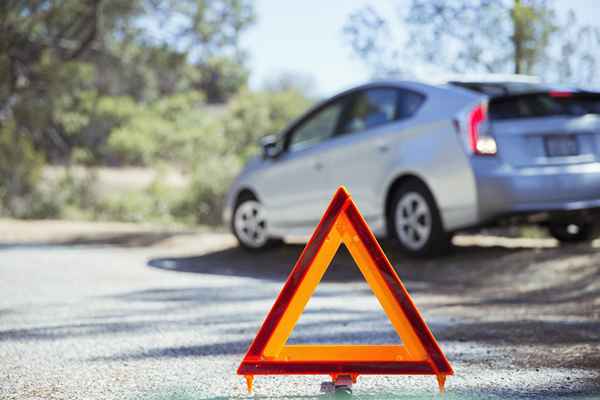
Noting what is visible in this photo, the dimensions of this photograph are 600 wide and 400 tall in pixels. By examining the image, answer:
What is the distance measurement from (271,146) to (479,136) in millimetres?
2981

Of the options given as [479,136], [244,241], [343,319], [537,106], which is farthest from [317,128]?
[343,319]

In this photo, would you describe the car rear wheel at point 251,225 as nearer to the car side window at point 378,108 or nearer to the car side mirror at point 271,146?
the car side mirror at point 271,146

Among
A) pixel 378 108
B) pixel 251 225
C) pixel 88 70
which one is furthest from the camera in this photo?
pixel 88 70

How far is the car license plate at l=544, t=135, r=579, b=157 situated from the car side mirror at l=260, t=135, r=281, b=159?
3.31 m

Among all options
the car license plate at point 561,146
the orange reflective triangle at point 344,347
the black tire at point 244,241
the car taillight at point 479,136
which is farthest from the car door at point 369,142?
the orange reflective triangle at point 344,347

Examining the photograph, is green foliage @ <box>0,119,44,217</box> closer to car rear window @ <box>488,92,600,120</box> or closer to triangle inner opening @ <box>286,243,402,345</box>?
triangle inner opening @ <box>286,243,402,345</box>

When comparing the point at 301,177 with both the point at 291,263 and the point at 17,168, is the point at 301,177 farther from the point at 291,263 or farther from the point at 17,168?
the point at 17,168

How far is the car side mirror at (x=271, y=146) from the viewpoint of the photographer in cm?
946

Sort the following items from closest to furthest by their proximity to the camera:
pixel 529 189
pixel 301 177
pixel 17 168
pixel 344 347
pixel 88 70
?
pixel 344 347 < pixel 529 189 < pixel 301 177 < pixel 17 168 < pixel 88 70

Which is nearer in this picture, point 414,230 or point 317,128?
point 414,230

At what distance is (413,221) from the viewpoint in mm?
7715

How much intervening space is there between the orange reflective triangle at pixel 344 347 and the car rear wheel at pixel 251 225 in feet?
21.0

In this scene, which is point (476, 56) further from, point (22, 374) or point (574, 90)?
point (22, 374)

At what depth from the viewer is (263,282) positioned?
24.0 ft
